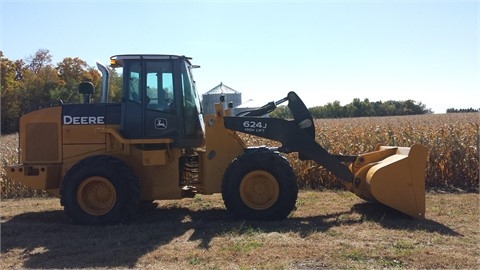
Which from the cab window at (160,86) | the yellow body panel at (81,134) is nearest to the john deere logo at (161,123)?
the cab window at (160,86)

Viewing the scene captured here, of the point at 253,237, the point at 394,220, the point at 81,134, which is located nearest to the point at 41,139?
Answer: the point at 81,134

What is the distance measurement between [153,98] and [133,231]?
2275 mm

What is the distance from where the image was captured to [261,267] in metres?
5.59

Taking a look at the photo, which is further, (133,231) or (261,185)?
(261,185)

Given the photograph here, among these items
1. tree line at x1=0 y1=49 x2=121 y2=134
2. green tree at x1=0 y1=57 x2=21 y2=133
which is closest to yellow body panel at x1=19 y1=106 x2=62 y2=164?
tree line at x1=0 y1=49 x2=121 y2=134

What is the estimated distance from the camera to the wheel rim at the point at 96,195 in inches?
307

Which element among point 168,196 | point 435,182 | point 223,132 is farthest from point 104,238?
point 435,182

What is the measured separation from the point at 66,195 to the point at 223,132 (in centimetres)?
279

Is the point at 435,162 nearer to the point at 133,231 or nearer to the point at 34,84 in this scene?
the point at 133,231

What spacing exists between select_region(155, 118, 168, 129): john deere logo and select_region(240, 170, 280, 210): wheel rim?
1.66m

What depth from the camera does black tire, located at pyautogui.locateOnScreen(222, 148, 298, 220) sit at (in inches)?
309

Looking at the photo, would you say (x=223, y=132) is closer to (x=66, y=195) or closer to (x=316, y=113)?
(x=66, y=195)

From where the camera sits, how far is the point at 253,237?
22.3ft

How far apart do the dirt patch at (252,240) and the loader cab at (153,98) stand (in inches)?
61.3
